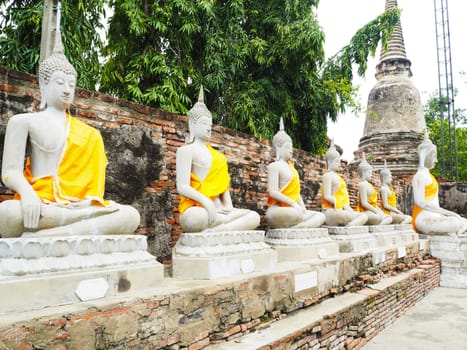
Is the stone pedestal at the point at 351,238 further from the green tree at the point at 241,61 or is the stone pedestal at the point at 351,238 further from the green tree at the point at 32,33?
the green tree at the point at 32,33

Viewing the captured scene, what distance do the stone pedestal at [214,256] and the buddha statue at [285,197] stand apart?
3.44 feet

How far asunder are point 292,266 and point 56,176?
8.58 feet

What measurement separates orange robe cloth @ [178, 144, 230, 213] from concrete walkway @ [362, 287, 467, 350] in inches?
101

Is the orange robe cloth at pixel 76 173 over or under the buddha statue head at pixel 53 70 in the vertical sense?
under

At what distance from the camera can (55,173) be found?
9.85 feet

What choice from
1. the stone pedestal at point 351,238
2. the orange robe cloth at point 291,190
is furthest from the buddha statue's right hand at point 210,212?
the stone pedestal at point 351,238

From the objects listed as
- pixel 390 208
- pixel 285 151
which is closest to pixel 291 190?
pixel 285 151

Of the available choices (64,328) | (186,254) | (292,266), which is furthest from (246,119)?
(64,328)

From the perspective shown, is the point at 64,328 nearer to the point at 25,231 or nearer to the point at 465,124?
the point at 25,231

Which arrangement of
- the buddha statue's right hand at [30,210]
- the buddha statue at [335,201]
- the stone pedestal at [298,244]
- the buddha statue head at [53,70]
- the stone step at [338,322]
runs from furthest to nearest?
the buddha statue at [335,201] < the stone pedestal at [298,244] < the stone step at [338,322] < the buddha statue head at [53,70] < the buddha statue's right hand at [30,210]

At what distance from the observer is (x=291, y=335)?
12.1 feet

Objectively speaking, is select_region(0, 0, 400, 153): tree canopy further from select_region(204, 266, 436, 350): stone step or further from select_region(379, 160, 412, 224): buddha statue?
select_region(204, 266, 436, 350): stone step

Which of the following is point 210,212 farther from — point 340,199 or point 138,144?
point 340,199

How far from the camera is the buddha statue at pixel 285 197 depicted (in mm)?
5067
